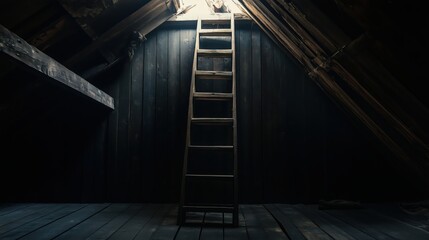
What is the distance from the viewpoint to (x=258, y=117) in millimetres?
Answer: 3150

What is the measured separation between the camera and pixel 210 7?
3.33m

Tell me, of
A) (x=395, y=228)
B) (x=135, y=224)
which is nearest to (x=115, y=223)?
(x=135, y=224)

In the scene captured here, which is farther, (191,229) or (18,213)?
(18,213)

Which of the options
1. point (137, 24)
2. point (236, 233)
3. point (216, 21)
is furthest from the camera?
point (216, 21)

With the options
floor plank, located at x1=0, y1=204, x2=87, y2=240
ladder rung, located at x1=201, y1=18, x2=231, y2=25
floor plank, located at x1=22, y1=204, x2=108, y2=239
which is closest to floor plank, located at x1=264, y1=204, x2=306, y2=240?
floor plank, located at x1=22, y1=204, x2=108, y2=239

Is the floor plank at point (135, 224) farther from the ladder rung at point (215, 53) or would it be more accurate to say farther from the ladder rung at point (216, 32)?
the ladder rung at point (216, 32)

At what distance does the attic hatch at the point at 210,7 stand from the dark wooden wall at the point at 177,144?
41 centimetres

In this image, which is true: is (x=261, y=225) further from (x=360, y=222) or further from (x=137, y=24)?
(x=137, y=24)

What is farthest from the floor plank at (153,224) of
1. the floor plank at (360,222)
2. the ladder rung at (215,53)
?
the ladder rung at (215,53)

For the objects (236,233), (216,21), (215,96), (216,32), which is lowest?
→ (236,233)

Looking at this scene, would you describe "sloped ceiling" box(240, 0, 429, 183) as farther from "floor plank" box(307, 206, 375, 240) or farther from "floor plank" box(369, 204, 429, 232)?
"floor plank" box(307, 206, 375, 240)

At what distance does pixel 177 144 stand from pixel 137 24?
1.17 meters

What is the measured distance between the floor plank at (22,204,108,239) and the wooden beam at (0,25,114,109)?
90 cm

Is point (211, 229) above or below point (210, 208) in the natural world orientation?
below
